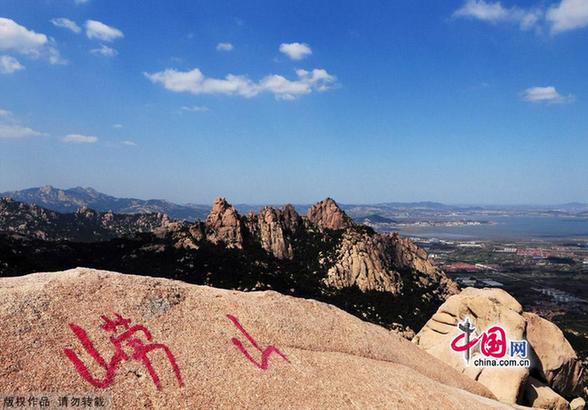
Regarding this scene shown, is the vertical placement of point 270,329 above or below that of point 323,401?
above

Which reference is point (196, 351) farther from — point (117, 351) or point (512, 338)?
point (512, 338)

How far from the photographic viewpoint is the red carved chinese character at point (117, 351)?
1775 centimetres

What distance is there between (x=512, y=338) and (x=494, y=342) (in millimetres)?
1788

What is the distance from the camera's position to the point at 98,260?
447 feet

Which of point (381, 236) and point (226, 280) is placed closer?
point (226, 280)

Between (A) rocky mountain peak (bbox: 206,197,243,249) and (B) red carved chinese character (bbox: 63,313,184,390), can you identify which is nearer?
(B) red carved chinese character (bbox: 63,313,184,390)

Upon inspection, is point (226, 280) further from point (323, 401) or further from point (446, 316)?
point (323, 401)

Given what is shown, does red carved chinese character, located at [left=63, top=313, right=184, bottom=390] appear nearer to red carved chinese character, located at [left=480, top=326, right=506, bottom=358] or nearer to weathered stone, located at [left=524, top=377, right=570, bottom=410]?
red carved chinese character, located at [left=480, top=326, right=506, bottom=358]

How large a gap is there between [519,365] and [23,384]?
3244 centimetres

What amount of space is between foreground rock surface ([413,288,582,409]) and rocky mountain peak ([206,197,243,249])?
391 ft

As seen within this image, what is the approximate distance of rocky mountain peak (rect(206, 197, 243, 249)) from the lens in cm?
15575

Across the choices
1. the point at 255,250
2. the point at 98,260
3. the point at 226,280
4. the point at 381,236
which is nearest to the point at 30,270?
the point at 98,260

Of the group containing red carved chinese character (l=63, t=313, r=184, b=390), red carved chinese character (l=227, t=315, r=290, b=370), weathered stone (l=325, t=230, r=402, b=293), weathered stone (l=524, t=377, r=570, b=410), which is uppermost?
red carved chinese character (l=63, t=313, r=184, b=390)

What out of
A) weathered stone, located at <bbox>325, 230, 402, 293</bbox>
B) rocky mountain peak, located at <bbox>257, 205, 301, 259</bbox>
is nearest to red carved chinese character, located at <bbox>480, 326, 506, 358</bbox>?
weathered stone, located at <bbox>325, 230, 402, 293</bbox>
